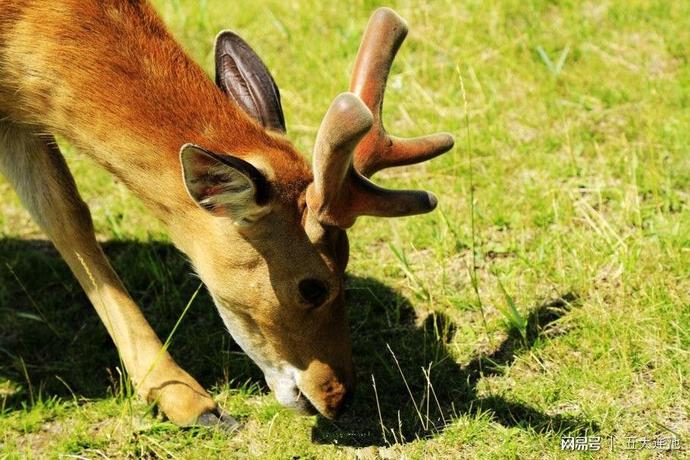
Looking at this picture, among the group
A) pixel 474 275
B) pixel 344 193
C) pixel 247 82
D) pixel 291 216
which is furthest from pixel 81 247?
pixel 474 275

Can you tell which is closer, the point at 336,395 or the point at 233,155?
the point at 233,155

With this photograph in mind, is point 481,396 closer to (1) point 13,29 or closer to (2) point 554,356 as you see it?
(2) point 554,356

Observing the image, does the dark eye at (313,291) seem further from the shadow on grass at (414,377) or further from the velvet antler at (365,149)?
the shadow on grass at (414,377)

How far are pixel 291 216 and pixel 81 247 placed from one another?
1475 mm

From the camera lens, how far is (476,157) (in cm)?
739

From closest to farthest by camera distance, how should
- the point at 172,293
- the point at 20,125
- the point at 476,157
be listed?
the point at 20,125 → the point at 172,293 → the point at 476,157

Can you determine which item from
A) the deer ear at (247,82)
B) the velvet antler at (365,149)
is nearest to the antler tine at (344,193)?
the velvet antler at (365,149)

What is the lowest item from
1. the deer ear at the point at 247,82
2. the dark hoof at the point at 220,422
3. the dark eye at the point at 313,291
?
the dark hoof at the point at 220,422

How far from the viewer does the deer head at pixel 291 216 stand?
4734mm

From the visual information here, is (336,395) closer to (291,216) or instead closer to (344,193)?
(291,216)

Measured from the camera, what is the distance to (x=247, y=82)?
5340 millimetres

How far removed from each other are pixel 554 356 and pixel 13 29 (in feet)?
10.1

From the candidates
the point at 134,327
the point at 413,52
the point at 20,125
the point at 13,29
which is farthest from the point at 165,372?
the point at 413,52

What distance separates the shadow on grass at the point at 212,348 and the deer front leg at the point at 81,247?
22cm
